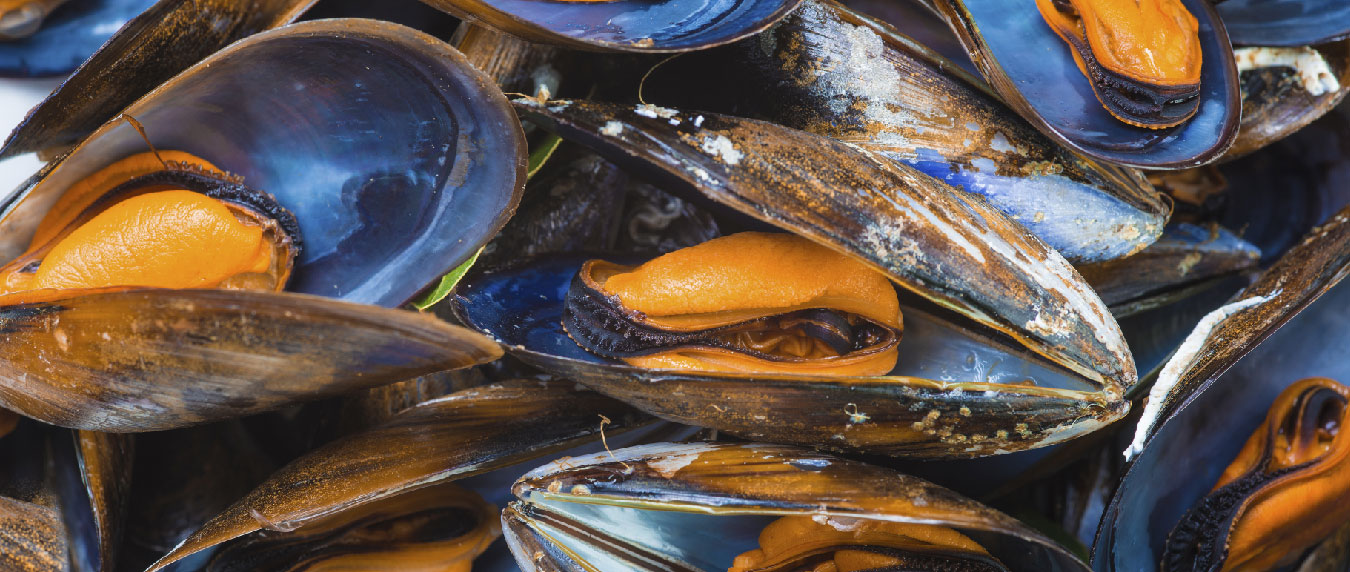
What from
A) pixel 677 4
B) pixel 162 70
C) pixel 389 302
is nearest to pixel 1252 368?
pixel 677 4

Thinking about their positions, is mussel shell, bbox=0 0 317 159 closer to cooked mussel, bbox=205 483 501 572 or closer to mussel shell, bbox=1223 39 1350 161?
cooked mussel, bbox=205 483 501 572

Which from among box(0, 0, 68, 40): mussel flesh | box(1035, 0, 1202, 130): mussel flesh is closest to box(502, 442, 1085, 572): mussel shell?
box(1035, 0, 1202, 130): mussel flesh

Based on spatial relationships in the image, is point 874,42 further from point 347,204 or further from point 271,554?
point 271,554

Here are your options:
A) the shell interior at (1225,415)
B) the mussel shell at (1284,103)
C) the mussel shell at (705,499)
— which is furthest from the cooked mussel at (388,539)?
the mussel shell at (1284,103)

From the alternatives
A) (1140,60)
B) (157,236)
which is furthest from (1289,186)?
(157,236)

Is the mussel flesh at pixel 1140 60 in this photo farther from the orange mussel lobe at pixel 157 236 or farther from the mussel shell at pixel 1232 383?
the orange mussel lobe at pixel 157 236

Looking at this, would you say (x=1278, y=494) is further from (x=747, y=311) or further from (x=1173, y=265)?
(x=747, y=311)

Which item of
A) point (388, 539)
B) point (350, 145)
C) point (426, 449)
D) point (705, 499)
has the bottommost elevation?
point (388, 539)
